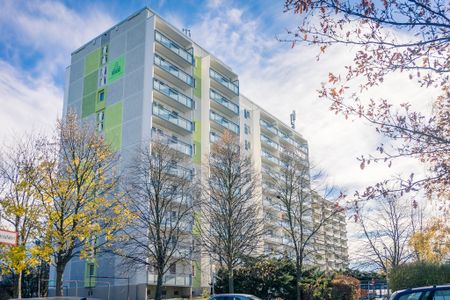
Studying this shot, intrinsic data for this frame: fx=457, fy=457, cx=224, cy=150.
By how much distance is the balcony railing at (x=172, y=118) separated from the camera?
42.7 m

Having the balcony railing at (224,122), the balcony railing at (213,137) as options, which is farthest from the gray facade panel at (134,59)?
the balcony railing at (213,137)

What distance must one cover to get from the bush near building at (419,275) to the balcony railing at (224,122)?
3090cm

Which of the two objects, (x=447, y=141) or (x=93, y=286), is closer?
(x=447, y=141)

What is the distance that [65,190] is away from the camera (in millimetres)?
22391

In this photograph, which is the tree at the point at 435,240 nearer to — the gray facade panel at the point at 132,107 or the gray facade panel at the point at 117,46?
the gray facade panel at the point at 132,107

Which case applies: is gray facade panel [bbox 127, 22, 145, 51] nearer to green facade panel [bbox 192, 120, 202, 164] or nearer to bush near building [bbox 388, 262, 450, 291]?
green facade panel [bbox 192, 120, 202, 164]

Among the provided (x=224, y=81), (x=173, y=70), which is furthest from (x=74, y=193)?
(x=224, y=81)

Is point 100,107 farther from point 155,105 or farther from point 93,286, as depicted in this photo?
point 93,286

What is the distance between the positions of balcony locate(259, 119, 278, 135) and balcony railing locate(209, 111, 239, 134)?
42.0 feet

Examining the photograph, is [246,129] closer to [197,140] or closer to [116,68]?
[197,140]

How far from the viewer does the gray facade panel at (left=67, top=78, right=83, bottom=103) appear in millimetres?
50281

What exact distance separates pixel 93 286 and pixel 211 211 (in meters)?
14.8

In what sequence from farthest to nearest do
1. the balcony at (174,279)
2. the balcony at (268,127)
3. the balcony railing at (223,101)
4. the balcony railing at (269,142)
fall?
the balcony at (268,127), the balcony railing at (269,142), the balcony railing at (223,101), the balcony at (174,279)

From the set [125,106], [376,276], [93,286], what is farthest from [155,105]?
[376,276]
